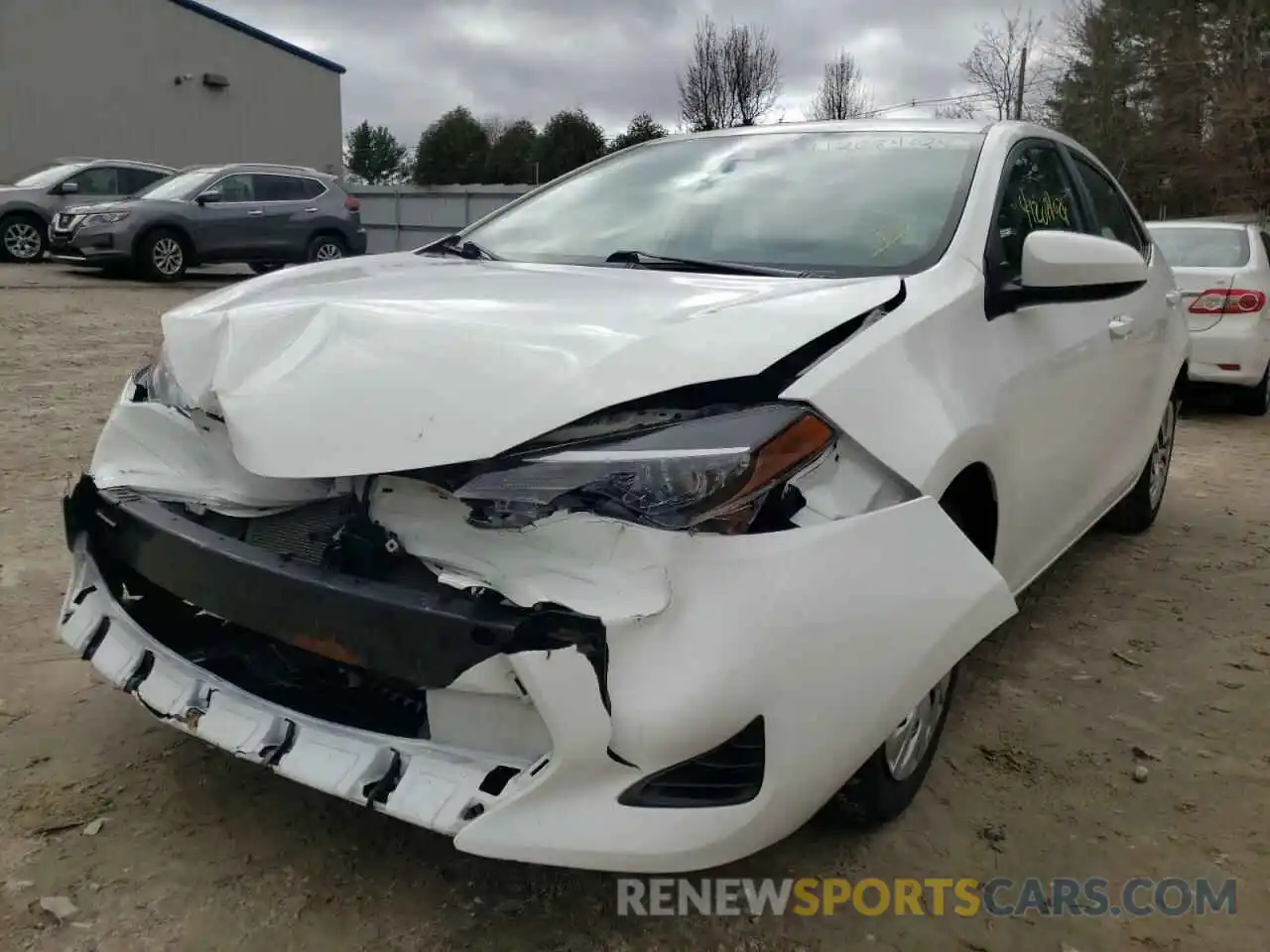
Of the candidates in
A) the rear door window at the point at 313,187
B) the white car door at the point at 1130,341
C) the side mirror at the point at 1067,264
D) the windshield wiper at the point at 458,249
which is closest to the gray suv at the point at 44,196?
the rear door window at the point at 313,187

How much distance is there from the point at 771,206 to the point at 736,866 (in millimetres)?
1669

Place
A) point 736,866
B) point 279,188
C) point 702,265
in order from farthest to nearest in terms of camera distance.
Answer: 1. point 279,188
2. point 702,265
3. point 736,866

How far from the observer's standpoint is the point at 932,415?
206cm

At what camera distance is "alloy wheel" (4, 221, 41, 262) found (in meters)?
14.6

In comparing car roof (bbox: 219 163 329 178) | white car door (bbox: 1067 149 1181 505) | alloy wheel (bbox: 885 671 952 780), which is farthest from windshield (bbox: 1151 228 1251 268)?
car roof (bbox: 219 163 329 178)

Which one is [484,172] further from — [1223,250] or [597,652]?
[597,652]

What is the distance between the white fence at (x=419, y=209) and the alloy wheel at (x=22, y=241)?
7377 mm

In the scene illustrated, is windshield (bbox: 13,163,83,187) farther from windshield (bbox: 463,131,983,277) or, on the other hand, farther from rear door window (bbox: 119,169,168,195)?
windshield (bbox: 463,131,983,277)

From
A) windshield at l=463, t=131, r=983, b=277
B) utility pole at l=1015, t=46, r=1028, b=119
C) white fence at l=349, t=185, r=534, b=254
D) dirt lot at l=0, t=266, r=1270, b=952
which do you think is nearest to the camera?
dirt lot at l=0, t=266, r=1270, b=952

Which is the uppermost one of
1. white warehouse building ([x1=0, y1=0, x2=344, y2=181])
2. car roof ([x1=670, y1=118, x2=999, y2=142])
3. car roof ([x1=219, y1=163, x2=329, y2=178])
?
white warehouse building ([x1=0, y1=0, x2=344, y2=181])

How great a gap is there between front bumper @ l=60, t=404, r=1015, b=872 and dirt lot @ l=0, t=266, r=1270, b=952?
333mm

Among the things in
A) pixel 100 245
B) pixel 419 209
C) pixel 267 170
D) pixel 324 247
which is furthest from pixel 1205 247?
pixel 419 209

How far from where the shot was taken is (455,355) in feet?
6.18

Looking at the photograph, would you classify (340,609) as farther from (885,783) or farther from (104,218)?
(104,218)
